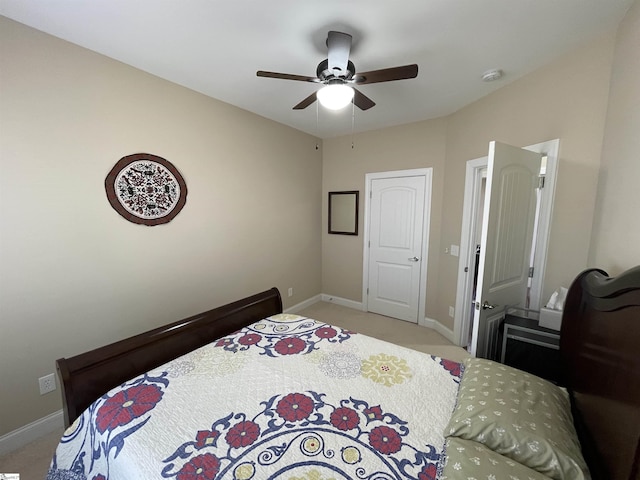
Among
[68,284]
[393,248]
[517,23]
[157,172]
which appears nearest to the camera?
[517,23]

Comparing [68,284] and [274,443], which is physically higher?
[68,284]

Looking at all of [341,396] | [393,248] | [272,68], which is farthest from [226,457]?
[393,248]

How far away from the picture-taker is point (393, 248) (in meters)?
3.58

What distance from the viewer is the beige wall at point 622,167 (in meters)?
1.26

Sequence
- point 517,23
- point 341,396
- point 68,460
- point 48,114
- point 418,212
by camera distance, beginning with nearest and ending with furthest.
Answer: point 68,460, point 341,396, point 517,23, point 48,114, point 418,212

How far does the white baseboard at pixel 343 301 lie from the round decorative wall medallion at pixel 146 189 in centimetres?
263

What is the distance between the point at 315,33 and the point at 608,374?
2.14 meters

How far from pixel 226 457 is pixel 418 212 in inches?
121

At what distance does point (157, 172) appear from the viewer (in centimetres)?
222

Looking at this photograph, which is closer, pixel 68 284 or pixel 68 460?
pixel 68 460

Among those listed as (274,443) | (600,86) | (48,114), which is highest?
(600,86)

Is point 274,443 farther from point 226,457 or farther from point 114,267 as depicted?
point 114,267

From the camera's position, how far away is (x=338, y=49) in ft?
5.20

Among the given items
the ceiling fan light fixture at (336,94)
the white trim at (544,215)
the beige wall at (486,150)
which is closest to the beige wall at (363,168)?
the beige wall at (486,150)
